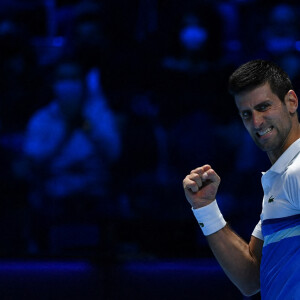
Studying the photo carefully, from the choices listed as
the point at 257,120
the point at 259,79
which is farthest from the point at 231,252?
the point at 259,79

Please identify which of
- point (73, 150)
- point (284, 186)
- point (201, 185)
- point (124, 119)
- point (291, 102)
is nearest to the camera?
point (284, 186)

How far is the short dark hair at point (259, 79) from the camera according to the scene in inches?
73.9

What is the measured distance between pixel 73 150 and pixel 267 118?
2.36 m

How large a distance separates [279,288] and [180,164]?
222cm

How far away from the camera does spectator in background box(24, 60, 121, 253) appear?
12.8 feet

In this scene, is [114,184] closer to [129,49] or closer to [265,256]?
[129,49]

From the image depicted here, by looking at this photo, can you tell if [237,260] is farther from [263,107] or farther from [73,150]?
[73,150]

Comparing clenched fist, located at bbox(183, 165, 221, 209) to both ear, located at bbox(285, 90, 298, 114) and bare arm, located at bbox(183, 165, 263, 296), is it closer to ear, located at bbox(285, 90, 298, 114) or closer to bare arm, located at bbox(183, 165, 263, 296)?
bare arm, located at bbox(183, 165, 263, 296)

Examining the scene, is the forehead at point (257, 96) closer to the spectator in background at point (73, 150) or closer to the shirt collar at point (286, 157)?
the shirt collar at point (286, 157)

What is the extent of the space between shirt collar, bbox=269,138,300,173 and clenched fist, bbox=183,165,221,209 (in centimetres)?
22

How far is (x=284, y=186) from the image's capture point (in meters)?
1.79

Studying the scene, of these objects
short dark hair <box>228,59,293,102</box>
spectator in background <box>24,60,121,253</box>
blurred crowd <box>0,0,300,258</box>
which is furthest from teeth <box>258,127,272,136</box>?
spectator in background <box>24,60,121,253</box>

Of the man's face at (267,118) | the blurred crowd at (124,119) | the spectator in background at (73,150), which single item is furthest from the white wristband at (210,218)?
the spectator in background at (73,150)

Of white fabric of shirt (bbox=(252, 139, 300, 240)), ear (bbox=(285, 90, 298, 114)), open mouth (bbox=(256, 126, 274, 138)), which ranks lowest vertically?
white fabric of shirt (bbox=(252, 139, 300, 240))
